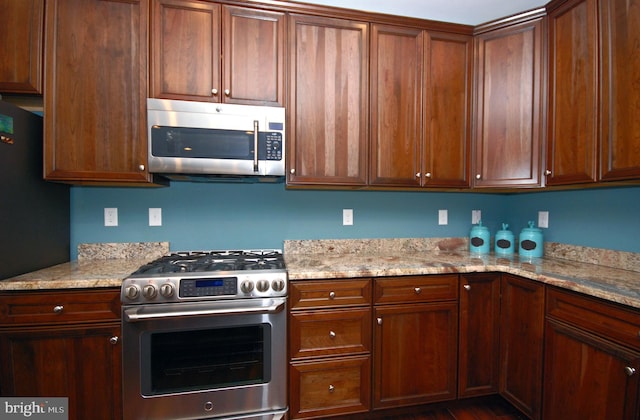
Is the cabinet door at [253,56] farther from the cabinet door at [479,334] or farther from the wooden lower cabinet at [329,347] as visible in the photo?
the cabinet door at [479,334]

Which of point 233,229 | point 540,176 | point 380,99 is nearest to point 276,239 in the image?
point 233,229

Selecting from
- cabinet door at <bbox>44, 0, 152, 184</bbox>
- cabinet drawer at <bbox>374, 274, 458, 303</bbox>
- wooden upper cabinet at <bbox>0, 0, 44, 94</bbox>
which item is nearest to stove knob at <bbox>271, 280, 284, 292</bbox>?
cabinet drawer at <bbox>374, 274, 458, 303</bbox>

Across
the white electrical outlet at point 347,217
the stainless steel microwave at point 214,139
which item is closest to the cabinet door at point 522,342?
the white electrical outlet at point 347,217

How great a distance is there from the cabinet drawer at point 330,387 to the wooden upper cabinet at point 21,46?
2.14m

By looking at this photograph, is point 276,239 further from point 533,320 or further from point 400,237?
point 533,320

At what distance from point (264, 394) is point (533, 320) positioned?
154 centimetres

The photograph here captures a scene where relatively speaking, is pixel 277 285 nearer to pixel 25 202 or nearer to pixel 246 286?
pixel 246 286

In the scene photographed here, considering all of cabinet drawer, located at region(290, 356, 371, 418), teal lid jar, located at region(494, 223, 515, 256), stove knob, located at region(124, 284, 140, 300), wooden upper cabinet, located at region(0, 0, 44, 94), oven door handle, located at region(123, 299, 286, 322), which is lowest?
cabinet drawer, located at region(290, 356, 371, 418)

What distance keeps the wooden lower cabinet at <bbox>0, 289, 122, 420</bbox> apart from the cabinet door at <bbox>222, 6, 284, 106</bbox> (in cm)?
133

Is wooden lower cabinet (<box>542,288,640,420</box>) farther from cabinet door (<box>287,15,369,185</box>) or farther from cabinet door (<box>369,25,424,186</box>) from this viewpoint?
cabinet door (<box>287,15,369,185</box>)

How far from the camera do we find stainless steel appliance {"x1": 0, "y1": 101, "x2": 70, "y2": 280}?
1357mm

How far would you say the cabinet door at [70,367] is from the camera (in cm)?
133

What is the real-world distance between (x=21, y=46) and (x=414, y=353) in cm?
280

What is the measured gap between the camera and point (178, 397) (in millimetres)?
1440
